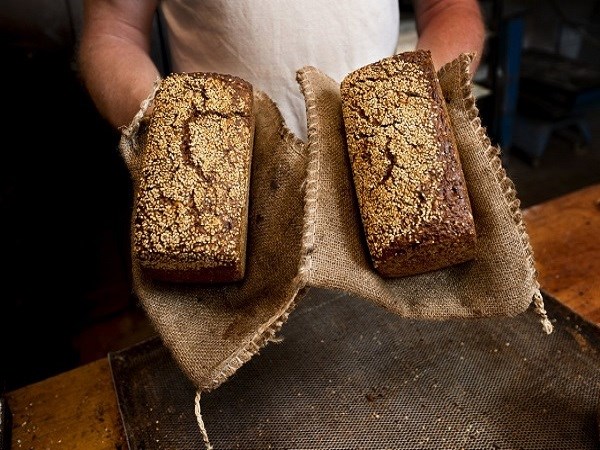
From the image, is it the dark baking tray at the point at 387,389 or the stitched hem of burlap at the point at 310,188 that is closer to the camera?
the stitched hem of burlap at the point at 310,188

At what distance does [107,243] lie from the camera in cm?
231

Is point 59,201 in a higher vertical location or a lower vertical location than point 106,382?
lower

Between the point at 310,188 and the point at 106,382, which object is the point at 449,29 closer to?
the point at 310,188

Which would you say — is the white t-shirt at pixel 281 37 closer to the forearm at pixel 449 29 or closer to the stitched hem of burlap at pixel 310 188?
the forearm at pixel 449 29

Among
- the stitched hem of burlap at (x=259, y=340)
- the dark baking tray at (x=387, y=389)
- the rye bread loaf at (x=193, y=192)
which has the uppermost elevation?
the rye bread loaf at (x=193, y=192)

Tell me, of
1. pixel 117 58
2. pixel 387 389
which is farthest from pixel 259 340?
pixel 117 58

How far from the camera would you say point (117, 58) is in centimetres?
109

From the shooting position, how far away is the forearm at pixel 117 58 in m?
1.01

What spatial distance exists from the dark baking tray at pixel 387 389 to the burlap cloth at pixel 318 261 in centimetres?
20

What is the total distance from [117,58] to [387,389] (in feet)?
2.77

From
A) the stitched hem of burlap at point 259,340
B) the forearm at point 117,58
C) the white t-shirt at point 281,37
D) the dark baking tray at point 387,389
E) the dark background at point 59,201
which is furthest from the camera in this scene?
the dark background at point 59,201

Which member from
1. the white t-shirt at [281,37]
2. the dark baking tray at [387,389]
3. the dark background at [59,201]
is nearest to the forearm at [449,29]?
the white t-shirt at [281,37]

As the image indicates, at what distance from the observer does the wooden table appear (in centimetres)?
91

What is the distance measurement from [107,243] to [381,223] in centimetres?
183
